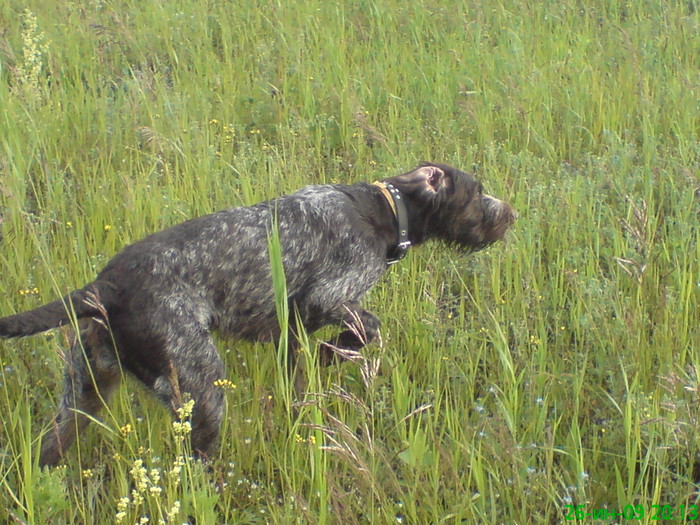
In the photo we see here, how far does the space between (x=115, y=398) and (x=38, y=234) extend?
129cm

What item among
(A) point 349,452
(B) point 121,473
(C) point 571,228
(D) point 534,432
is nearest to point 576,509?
(D) point 534,432

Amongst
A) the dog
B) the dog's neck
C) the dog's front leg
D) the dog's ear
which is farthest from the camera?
the dog's ear

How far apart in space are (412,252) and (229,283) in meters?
1.34

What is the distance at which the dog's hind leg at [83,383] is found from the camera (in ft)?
10.3

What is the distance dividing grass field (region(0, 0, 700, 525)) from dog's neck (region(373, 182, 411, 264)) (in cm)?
21

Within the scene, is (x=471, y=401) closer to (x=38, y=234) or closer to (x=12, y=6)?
(x=38, y=234)

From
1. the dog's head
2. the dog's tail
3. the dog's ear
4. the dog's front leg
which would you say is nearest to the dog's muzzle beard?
the dog's head

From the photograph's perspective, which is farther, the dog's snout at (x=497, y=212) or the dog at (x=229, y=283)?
the dog's snout at (x=497, y=212)

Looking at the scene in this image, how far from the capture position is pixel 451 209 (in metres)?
4.24

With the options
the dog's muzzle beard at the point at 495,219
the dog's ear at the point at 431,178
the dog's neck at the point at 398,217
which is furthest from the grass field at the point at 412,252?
the dog's ear at the point at 431,178

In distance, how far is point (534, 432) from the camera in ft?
9.90

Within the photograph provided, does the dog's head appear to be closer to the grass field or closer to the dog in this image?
the dog

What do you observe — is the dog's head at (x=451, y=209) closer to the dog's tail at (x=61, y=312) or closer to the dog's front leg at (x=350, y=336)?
the dog's front leg at (x=350, y=336)

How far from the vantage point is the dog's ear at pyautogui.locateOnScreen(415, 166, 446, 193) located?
163 inches
